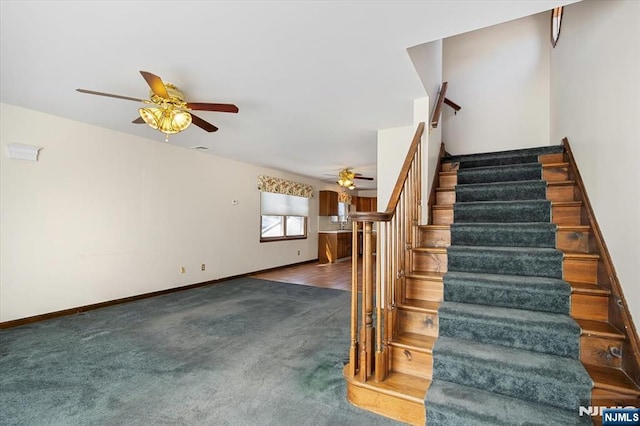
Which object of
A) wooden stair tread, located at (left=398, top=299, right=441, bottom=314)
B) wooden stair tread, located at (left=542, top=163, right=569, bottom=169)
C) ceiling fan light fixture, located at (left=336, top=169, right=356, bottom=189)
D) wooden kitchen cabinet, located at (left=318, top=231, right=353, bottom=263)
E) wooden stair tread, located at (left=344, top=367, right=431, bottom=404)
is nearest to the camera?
wooden stair tread, located at (left=344, top=367, right=431, bottom=404)

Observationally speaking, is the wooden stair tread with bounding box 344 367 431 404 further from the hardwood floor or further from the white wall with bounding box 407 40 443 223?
the hardwood floor

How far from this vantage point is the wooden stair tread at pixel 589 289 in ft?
5.88

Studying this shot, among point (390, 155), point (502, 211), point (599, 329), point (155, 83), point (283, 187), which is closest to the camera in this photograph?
point (599, 329)

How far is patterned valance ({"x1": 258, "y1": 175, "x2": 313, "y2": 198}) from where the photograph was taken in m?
6.54

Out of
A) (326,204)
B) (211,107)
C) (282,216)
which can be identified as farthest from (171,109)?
(326,204)

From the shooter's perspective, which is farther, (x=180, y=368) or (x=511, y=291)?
(x=180, y=368)

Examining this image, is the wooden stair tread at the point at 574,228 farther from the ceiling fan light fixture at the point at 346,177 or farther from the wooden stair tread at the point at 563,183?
the ceiling fan light fixture at the point at 346,177

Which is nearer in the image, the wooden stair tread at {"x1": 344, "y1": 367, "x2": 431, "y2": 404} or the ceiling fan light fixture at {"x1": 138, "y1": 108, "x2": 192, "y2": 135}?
the wooden stair tread at {"x1": 344, "y1": 367, "x2": 431, "y2": 404}

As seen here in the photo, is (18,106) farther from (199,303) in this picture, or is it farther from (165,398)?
(165,398)

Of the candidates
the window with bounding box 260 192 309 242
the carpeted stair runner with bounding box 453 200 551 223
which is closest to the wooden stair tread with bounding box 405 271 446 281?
the carpeted stair runner with bounding box 453 200 551 223

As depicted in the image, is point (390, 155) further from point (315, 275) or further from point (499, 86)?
point (315, 275)

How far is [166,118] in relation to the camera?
261 cm

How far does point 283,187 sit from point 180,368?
5.12 m

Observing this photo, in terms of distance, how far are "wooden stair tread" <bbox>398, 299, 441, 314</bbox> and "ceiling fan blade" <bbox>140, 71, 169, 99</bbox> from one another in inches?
93.7
